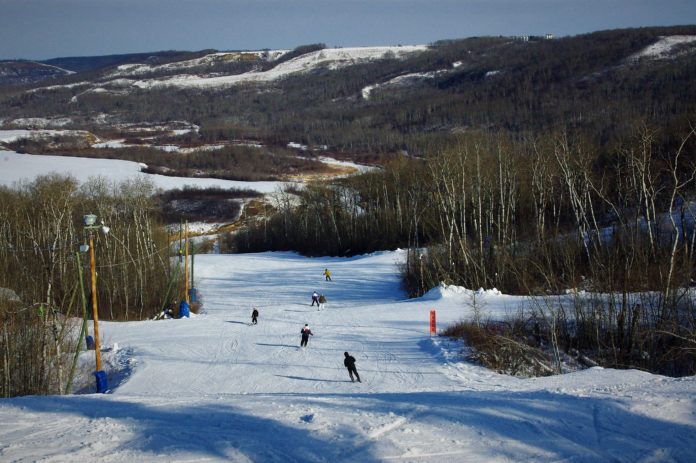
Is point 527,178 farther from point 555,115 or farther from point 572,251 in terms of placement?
point 555,115

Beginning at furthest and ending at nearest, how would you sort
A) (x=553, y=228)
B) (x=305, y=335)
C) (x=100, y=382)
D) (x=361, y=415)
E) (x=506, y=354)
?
(x=553, y=228) < (x=305, y=335) < (x=506, y=354) < (x=100, y=382) < (x=361, y=415)

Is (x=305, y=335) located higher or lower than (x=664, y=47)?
lower

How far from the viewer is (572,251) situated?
31.4 metres

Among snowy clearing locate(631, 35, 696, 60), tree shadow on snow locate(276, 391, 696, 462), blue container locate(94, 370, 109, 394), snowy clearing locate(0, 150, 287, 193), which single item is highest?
snowy clearing locate(631, 35, 696, 60)

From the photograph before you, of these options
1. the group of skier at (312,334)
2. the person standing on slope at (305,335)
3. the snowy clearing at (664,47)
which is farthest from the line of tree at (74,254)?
the snowy clearing at (664,47)

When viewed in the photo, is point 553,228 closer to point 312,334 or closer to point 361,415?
point 312,334

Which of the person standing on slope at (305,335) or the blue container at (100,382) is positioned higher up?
the person standing on slope at (305,335)

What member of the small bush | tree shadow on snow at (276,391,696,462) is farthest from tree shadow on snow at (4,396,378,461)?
the small bush

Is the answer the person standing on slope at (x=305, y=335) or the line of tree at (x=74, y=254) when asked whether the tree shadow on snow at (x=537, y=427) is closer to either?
the person standing on slope at (x=305, y=335)

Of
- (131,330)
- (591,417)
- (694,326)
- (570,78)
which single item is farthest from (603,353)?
(570,78)

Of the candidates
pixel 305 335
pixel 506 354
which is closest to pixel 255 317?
pixel 305 335

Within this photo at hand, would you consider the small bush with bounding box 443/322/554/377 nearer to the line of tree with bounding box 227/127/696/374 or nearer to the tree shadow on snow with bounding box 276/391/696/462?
the line of tree with bounding box 227/127/696/374

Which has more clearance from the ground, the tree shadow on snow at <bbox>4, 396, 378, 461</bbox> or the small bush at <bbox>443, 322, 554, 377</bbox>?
the tree shadow on snow at <bbox>4, 396, 378, 461</bbox>

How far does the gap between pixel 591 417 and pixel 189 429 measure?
6.84 metres
